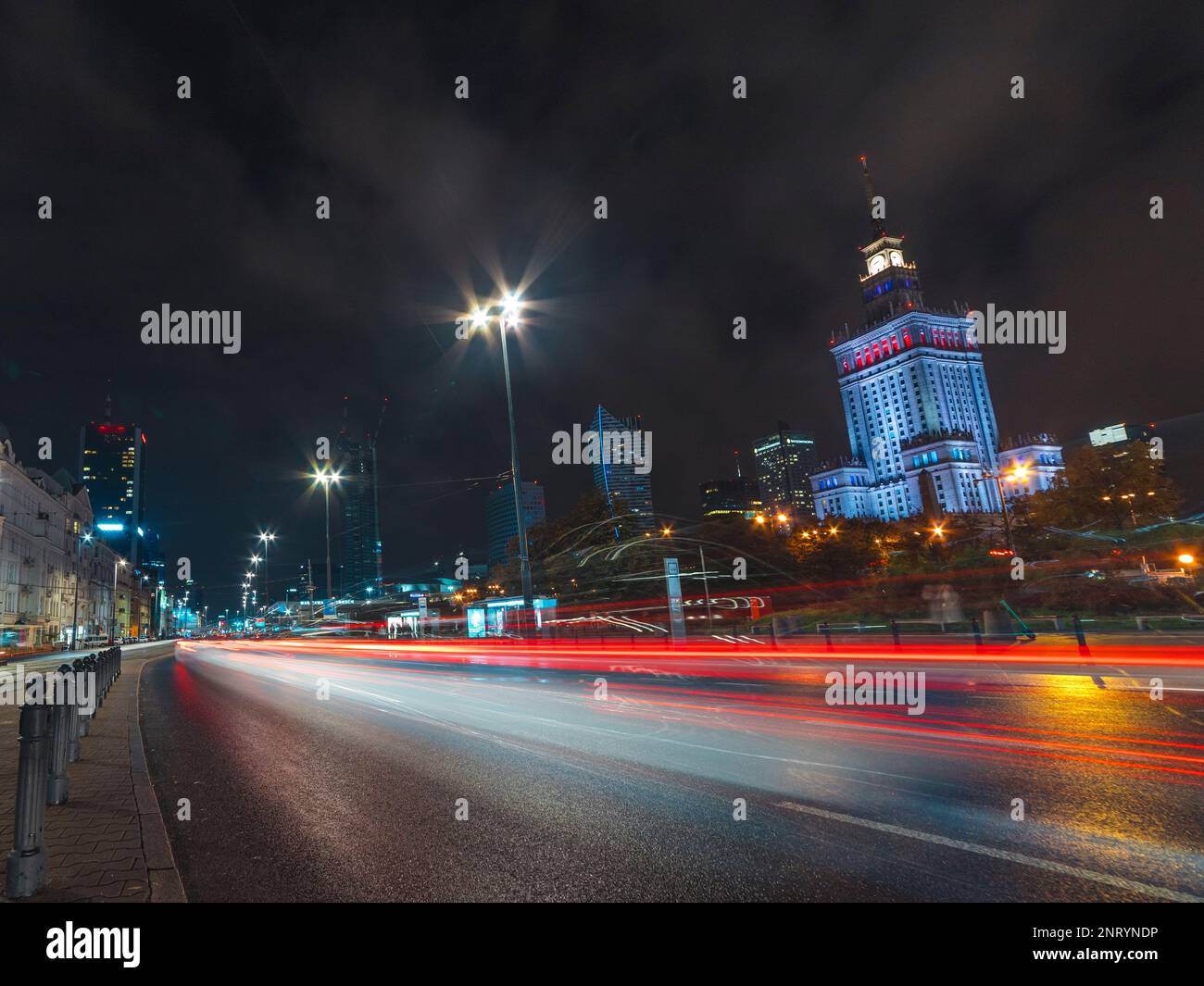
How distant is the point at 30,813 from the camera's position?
406 centimetres

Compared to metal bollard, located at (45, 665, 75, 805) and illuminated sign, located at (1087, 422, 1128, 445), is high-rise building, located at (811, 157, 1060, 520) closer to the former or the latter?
illuminated sign, located at (1087, 422, 1128, 445)

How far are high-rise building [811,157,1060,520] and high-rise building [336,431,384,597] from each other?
120 m

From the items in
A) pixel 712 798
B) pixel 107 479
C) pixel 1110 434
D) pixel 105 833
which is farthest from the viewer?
pixel 107 479

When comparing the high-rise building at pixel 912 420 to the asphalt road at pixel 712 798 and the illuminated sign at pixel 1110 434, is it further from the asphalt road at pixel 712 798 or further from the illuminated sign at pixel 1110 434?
the asphalt road at pixel 712 798

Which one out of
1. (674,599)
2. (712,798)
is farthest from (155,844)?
(674,599)

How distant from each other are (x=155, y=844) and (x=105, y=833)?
0.76m

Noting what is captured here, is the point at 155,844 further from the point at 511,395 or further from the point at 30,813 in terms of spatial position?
the point at 511,395

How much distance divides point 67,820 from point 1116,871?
26.7ft

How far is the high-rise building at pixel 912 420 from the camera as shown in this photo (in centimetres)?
15488

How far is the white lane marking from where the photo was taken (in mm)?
3488

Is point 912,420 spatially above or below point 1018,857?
above

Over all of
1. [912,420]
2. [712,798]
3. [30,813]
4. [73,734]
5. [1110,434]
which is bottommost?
[712,798]
